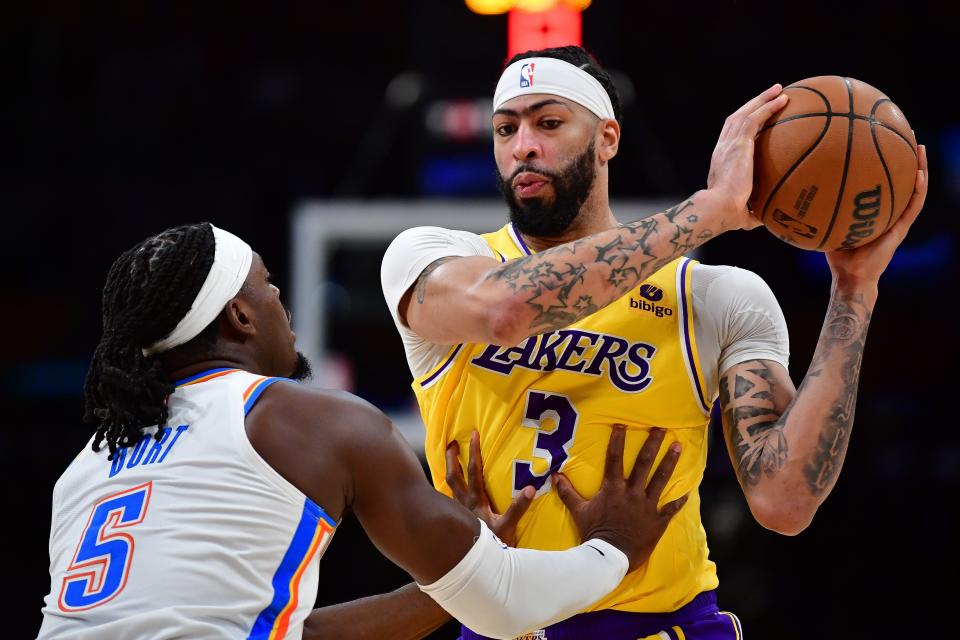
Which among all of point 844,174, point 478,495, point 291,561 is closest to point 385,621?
point 478,495

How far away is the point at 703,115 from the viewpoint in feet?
34.3

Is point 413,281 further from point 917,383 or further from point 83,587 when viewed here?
point 917,383

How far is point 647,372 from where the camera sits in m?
3.39

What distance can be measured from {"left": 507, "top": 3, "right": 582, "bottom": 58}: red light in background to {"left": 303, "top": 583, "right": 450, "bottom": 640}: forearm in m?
4.34

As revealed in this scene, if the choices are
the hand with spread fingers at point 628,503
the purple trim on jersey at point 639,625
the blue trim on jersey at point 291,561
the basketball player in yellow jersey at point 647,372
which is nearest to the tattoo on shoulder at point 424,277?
the basketball player in yellow jersey at point 647,372

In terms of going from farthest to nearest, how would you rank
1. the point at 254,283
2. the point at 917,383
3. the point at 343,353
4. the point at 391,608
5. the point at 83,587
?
the point at 917,383
the point at 343,353
the point at 391,608
the point at 254,283
the point at 83,587

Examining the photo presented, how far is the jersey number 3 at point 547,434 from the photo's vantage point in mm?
3357

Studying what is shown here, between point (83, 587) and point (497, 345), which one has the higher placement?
point (497, 345)

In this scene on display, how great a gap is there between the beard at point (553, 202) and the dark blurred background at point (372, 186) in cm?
448

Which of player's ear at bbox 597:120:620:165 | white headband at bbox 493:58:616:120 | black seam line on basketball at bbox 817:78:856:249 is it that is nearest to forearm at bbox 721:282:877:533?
black seam line on basketball at bbox 817:78:856:249

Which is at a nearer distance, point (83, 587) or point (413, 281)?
point (83, 587)

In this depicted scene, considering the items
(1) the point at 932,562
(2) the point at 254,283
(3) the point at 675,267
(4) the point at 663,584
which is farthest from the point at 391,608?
(1) the point at 932,562

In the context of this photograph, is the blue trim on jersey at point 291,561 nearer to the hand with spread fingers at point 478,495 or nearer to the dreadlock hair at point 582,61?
the hand with spread fingers at point 478,495

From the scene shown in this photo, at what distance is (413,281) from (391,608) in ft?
2.94
